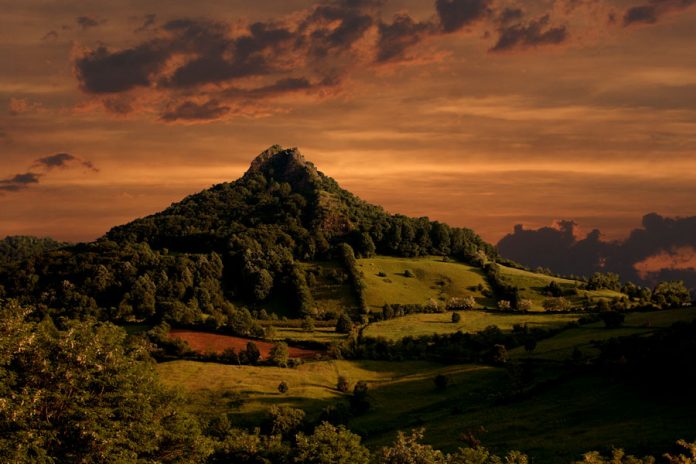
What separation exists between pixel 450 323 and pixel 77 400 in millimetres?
134628

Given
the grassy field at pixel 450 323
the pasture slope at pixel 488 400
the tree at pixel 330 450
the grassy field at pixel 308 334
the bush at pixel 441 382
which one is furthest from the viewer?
the grassy field at pixel 450 323

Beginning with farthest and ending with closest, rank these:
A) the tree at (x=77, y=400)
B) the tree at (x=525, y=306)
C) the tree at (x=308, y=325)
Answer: the tree at (x=525, y=306), the tree at (x=308, y=325), the tree at (x=77, y=400)

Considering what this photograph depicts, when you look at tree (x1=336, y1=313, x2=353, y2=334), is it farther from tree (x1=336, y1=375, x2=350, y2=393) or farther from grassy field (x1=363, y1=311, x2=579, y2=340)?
tree (x1=336, y1=375, x2=350, y2=393)

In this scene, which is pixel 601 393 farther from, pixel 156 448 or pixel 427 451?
pixel 156 448

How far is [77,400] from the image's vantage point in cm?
5278

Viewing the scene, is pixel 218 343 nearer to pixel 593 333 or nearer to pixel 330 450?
pixel 593 333

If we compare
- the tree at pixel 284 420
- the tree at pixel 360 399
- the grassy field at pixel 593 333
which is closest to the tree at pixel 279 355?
the tree at pixel 360 399

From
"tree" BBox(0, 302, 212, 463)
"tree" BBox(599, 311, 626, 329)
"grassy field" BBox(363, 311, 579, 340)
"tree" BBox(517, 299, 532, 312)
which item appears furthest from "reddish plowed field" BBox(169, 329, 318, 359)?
"tree" BBox(0, 302, 212, 463)

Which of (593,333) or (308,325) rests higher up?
(308,325)

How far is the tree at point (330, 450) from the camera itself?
58062 mm

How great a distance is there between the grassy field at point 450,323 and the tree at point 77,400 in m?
109

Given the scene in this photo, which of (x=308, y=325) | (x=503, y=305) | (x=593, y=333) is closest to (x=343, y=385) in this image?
(x=593, y=333)

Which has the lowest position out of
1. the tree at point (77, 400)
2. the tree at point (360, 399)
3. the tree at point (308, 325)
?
the tree at point (360, 399)

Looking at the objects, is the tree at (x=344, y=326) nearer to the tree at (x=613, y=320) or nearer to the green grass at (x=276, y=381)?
the green grass at (x=276, y=381)
